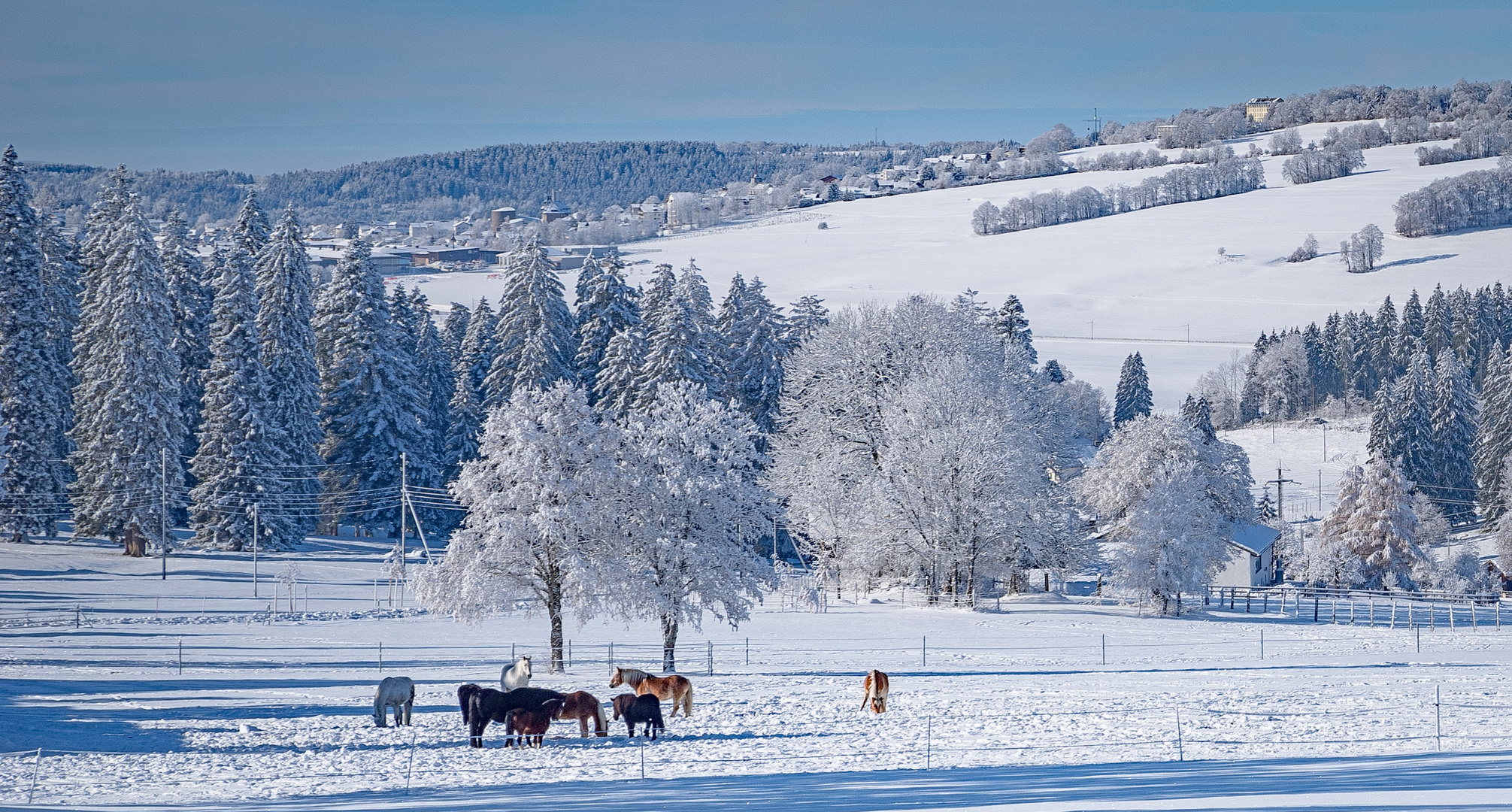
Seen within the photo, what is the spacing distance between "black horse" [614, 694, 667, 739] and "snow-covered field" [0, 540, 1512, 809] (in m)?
0.54

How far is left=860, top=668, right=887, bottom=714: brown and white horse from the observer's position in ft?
88.3

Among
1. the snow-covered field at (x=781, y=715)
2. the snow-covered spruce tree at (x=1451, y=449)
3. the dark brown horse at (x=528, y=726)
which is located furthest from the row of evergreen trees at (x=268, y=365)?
the snow-covered spruce tree at (x=1451, y=449)

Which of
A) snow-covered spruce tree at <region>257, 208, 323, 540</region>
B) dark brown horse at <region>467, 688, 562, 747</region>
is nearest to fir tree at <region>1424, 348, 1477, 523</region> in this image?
snow-covered spruce tree at <region>257, 208, 323, 540</region>

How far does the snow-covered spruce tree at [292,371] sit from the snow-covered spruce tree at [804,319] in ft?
84.3

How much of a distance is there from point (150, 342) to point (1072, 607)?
3973cm

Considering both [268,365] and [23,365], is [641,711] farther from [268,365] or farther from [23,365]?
[268,365]

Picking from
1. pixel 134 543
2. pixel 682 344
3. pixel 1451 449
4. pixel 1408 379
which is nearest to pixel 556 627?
pixel 134 543

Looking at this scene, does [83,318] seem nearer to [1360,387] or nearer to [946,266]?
[1360,387]

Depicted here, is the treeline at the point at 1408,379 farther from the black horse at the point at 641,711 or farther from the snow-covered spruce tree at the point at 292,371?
the black horse at the point at 641,711

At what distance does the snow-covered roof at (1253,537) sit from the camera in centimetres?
7125

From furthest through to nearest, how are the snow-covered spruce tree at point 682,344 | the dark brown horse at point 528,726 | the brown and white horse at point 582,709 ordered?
the snow-covered spruce tree at point 682,344 → the brown and white horse at point 582,709 → the dark brown horse at point 528,726

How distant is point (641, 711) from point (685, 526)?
12045 mm

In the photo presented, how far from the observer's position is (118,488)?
184ft

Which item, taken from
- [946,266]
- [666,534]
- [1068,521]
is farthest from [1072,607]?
[946,266]
